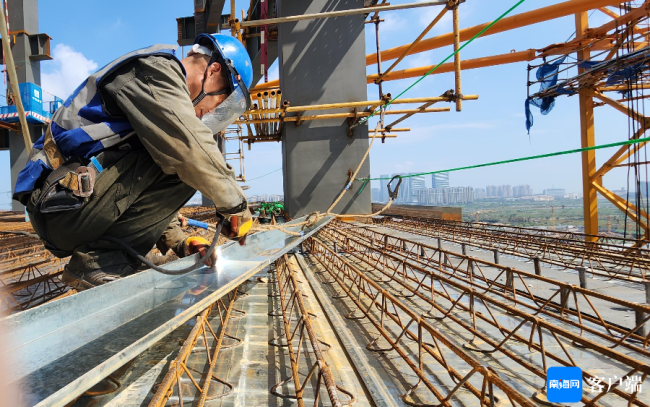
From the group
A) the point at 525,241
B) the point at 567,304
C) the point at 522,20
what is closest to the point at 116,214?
the point at 567,304

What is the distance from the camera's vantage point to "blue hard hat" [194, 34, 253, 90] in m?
2.02

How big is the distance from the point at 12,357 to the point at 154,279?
93 centimetres

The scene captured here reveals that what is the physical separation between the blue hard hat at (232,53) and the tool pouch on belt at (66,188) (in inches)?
38.6

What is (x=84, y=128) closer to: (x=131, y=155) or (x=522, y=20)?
(x=131, y=155)

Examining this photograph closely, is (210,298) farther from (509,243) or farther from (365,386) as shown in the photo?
(509,243)

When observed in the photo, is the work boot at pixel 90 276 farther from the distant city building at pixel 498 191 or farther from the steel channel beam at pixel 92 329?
the distant city building at pixel 498 191

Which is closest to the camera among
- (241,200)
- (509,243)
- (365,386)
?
(241,200)

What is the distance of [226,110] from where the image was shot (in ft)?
7.00

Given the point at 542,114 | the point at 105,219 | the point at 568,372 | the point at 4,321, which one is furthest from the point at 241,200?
the point at 542,114

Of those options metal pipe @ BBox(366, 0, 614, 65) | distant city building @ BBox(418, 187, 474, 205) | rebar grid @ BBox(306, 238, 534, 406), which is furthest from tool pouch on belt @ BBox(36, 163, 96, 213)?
distant city building @ BBox(418, 187, 474, 205)

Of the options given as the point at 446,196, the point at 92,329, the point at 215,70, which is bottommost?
the point at 92,329

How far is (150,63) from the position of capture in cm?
165

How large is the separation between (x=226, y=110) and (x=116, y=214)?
0.91 meters

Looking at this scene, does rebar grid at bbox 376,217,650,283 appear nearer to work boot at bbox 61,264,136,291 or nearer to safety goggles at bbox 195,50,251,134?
safety goggles at bbox 195,50,251,134
